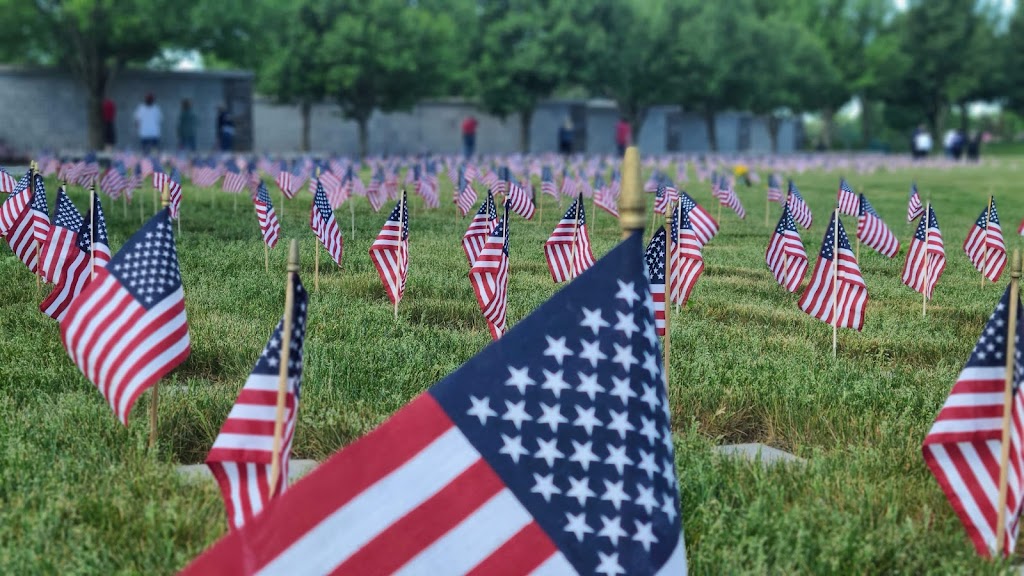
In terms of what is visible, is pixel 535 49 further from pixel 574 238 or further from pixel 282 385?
pixel 282 385

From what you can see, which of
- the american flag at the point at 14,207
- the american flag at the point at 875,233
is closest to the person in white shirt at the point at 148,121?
the american flag at the point at 14,207

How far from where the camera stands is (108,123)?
1473 inches

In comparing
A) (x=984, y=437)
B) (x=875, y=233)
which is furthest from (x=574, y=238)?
(x=984, y=437)

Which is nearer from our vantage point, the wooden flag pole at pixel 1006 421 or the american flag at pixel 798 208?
the wooden flag pole at pixel 1006 421

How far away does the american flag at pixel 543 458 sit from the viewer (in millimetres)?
2904

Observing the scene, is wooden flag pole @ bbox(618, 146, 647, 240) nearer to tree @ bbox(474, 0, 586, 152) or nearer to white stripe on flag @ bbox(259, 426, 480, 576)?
white stripe on flag @ bbox(259, 426, 480, 576)

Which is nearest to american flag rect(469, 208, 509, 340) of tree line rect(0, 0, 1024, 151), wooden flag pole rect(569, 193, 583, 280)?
wooden flag pole rect(569, 193, 583, 280)

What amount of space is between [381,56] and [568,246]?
121ft

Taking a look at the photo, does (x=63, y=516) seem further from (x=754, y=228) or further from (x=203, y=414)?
(x=754, y=228)

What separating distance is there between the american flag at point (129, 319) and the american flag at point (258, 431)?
2.39ft

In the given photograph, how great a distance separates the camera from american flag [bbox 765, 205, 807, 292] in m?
8.18

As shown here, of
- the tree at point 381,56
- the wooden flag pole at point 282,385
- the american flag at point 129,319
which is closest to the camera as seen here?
the wooden flag pole at point 282,385

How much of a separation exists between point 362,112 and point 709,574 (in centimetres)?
Answer: 4354

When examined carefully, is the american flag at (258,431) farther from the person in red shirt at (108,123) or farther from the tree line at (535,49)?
the tree line at (535,49)
